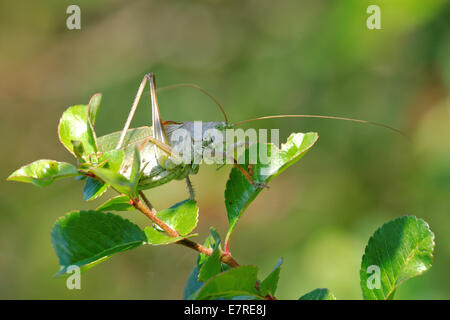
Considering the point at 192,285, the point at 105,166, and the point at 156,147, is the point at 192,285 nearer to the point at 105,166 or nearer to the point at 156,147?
the point at 105,166

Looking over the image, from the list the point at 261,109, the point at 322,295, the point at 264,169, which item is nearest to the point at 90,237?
the point at 264,169

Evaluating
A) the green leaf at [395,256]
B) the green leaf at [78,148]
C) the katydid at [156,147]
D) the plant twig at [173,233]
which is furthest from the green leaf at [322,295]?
the green leaf at [78,148]

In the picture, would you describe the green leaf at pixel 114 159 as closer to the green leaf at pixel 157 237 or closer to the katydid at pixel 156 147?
the green leaf at pixel 157 237

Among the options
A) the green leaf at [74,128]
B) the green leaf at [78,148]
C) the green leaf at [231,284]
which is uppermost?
the green leaf at [74,128]

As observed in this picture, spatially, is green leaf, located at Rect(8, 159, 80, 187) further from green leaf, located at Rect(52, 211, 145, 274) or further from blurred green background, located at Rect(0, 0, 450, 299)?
blurred green background, located at Rect(0, 0, 450, 299)

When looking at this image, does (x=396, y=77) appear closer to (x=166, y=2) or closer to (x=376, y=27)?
(x=376, y=27)
